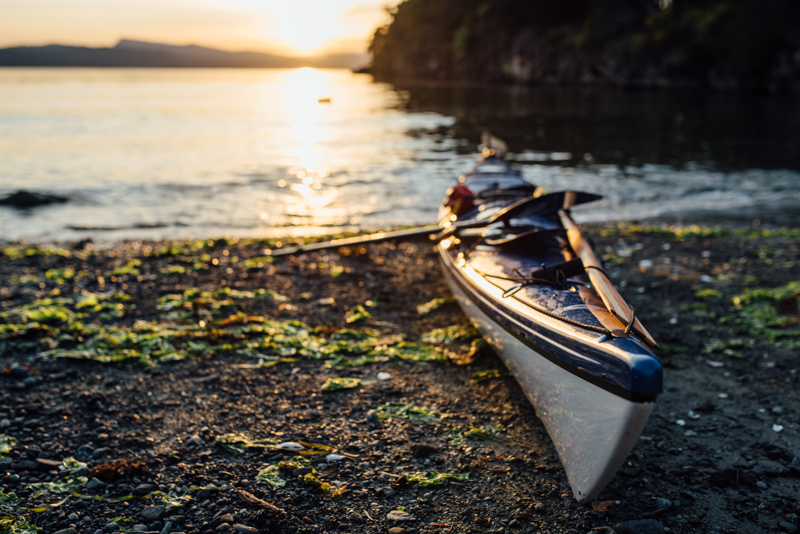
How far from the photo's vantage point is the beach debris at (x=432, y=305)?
7074 millimetres

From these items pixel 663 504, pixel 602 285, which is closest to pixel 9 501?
pixel 663 504

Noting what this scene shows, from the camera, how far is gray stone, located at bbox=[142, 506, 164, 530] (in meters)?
3.51

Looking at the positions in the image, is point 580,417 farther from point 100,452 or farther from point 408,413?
point 100,452

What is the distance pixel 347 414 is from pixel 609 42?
70.0 meters

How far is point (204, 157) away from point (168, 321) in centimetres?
1912

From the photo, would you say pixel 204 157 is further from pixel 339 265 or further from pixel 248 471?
pixel 248 471

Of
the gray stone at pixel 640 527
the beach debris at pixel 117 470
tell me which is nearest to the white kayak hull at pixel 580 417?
the gray stone at pixel 640 527

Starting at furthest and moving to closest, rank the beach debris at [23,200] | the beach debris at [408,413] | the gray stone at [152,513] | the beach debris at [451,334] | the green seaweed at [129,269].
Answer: the beach debris at [23,200]
the green seaweed at [129,269]
the beach debris at [451,334]
the beach debris at [408,413]
the gray stone at [152,513]

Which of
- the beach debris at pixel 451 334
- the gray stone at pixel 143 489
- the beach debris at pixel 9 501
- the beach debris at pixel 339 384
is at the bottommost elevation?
the gray stone at pixel 143 489

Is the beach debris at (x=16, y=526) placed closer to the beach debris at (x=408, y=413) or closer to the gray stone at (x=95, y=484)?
the gray stone at (x=95, y=484)

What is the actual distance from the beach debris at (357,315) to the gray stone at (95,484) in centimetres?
349

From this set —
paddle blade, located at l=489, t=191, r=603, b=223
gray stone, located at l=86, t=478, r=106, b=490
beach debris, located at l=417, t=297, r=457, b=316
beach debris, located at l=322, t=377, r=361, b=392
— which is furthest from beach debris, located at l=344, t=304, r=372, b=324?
gray stone, located at l=86, t=478, r=106, b=490

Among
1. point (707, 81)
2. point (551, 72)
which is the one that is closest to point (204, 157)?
point (707, 81)

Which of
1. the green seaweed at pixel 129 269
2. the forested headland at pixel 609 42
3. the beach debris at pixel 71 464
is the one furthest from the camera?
the forested headland at pixel 609 42
